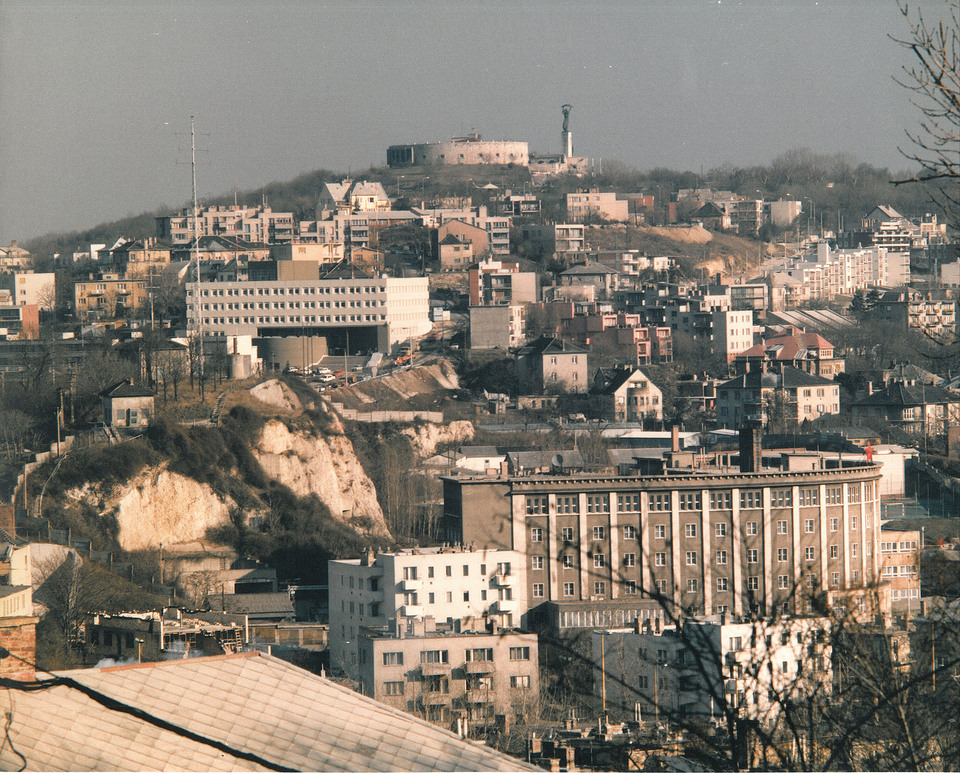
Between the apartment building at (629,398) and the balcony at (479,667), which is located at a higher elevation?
the apartment building at (629,398)

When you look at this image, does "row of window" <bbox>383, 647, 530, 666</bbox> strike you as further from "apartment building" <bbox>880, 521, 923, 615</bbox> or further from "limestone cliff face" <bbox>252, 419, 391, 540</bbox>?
"limestone cliff face" <bbox>252, 419, 391, 540</bbox>

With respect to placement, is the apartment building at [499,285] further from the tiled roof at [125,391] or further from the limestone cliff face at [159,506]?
the limestone cliff face at [159,506]

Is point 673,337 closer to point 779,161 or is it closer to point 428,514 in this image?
point 428,514

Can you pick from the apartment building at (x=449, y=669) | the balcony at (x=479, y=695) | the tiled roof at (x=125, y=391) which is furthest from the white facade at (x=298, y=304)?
the balcony at (x=479, y=695)

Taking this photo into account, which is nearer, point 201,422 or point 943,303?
point 201,422

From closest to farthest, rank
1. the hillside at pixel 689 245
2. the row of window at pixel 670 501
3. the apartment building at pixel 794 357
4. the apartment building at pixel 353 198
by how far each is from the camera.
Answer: the row of window at pixel 670 501
the apartment building at pixel 794 357
the hillside at pixel 689 245
the apartment building at pixel 353 198

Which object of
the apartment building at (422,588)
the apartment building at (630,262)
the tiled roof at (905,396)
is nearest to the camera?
the apartment building at (422,588)

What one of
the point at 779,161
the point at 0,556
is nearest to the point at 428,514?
the point at 0,556

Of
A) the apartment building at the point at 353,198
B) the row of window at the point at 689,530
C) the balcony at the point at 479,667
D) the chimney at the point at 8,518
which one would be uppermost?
the apartment building at the point at 353,198
